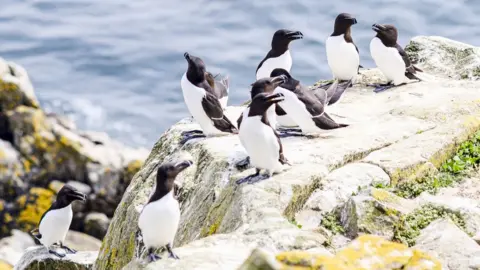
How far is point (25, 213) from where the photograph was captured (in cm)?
2009

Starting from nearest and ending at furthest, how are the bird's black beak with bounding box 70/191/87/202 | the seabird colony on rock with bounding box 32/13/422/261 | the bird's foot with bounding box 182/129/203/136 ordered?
the seabird colony on rock with bounding box 32/13/422/261
the bird's black beak with bounding box 70/191/87/202
the bird's foot with bounding box 182/129/203/136

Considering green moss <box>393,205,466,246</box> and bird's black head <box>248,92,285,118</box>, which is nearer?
green moss <box>393,205,466,246</box>

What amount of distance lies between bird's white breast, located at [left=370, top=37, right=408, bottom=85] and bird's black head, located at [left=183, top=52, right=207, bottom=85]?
11.0ft

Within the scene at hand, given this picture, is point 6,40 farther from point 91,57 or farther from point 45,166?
point 45,166

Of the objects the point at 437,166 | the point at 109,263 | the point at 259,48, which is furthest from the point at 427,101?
the point at 259,48

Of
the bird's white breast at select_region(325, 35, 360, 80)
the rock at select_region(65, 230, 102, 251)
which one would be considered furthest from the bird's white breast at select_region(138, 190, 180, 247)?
the rock at select_region(65, 230, 102, 251)

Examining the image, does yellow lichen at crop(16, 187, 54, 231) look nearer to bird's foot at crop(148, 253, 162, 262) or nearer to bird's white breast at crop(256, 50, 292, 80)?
bird's white breast at crop(256, 50, 292, 80)

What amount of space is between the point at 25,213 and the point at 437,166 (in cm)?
1153

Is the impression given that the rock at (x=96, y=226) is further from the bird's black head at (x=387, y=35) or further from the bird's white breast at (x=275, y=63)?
the bird's black head at (x=387, y=35)

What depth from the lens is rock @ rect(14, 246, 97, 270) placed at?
42.2 ft

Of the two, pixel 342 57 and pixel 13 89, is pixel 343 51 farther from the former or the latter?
pixel 13 89

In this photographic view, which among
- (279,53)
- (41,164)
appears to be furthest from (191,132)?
(41,164)

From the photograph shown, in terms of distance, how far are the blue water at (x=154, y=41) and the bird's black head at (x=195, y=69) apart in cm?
1516

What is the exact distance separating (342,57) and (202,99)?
3189 millimetres
